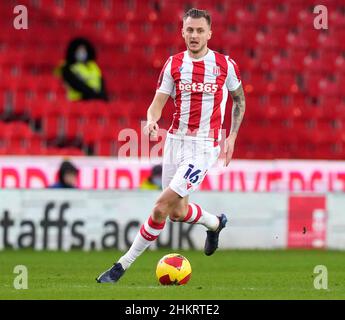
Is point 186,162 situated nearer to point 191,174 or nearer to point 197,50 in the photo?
point 191,174

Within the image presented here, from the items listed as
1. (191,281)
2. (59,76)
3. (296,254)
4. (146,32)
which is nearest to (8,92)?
(59,76)

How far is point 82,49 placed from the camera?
17312mm

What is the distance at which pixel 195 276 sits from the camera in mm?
9719

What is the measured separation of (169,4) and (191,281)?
1116 cm

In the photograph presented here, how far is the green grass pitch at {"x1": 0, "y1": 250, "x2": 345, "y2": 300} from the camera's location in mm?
7824

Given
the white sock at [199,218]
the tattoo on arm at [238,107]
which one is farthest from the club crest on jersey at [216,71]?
the white sock at [199,218]

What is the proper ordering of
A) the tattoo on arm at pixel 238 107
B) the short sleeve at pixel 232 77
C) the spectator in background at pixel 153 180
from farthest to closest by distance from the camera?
the spectator in background at pixel 153 180
the tattoo on arm at pixel 238 107
the short sleeve at pixel 232 77

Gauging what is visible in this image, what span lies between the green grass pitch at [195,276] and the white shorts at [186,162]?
2.60ft

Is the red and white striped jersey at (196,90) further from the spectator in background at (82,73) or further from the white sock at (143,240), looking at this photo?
the spectator in background at (82,73)

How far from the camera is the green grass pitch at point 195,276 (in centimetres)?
782

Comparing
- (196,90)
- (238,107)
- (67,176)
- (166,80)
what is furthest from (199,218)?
(67,176)

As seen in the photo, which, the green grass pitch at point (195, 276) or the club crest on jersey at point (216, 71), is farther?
the club crest on jersey at point (216, 71)

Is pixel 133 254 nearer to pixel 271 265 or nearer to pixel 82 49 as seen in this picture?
pixel 271 265

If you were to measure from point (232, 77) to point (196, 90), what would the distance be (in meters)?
0.37
